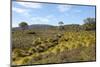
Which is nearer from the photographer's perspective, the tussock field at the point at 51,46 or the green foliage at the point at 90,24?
the tussock field at the point at 51,46

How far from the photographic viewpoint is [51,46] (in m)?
2.61

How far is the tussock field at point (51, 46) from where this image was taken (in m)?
2.47

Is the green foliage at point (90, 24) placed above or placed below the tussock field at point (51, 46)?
above

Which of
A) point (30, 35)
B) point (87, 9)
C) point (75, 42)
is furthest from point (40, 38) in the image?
point (87, 9)

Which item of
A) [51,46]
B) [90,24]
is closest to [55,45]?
[51,46]

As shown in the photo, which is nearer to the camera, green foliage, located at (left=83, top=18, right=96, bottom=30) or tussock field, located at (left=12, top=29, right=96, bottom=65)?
tussock field, located at (left=12, top=29, right=96, bottom=65)

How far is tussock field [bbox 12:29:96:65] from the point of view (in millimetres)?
2473

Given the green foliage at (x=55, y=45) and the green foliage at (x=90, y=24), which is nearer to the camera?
the green foliage at (x=55, y=45)

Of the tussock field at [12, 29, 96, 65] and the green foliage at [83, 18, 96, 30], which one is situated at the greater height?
the green foliage at [83, 18, 96, 30]

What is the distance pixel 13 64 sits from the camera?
7.93 feet

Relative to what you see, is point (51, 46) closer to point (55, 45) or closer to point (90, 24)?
point (55, 45)

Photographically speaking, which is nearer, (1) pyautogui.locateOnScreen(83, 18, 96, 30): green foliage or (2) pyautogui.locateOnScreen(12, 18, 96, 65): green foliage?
(2) pyautogui.locateOnScreen(12, 18, 96, 65): green foliage

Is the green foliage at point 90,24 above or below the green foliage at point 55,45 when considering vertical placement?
above

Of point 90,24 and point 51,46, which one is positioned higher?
point 90,24
